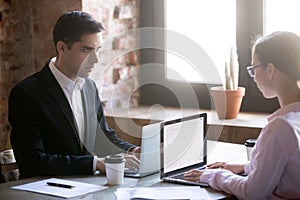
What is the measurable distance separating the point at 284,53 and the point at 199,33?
5.95 ft

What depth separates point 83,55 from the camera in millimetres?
2883

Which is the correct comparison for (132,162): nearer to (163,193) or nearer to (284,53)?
(163,193)

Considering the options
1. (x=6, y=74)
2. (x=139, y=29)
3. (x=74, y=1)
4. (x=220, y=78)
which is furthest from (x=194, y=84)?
(x=6, y=74)

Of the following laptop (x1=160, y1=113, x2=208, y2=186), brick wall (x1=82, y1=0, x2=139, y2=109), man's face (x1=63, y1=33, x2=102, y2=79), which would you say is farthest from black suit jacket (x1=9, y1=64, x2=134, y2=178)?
brick wall (x1=82, y1=0, x2=139, y2=109)

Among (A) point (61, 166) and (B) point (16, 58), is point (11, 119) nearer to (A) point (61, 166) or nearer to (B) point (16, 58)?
(A) point (61, 166)

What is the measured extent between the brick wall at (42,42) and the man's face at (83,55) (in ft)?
3.18

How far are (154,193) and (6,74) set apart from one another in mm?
2025

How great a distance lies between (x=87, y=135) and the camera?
2.98m

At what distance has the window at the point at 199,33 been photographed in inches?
152

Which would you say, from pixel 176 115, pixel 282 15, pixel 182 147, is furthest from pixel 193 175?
pixel 282 15

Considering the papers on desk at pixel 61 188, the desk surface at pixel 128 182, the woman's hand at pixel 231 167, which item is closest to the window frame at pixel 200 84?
the desk surface at pixel 128 182

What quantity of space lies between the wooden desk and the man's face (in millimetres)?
872

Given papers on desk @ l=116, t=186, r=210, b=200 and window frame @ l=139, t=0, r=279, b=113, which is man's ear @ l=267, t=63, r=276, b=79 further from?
window frame @ l=139, t=0, r=279, b=113

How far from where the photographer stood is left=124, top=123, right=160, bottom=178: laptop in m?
2.40
